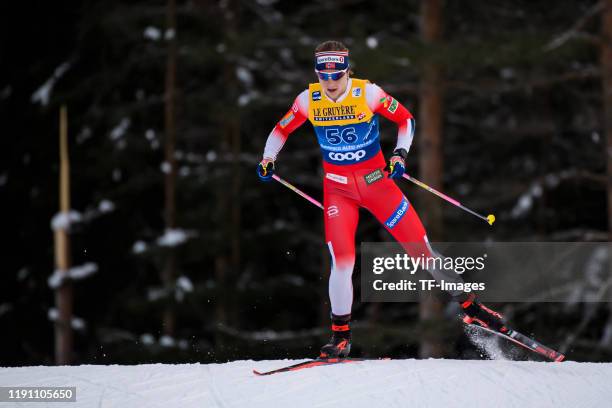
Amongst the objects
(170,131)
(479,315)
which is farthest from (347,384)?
(170,131)

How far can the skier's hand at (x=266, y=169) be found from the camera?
6.27 meters

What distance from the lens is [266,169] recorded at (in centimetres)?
629

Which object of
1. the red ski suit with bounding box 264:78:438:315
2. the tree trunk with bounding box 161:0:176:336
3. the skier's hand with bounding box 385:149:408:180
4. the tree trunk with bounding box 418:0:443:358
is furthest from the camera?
the tree trunk with bounding box 161:0:176:336

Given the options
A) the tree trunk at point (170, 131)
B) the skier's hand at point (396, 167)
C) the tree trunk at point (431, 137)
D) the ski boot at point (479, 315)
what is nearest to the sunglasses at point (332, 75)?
the skier's hand at point (396, 167)

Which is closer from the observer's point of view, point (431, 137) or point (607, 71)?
point (607, 71)

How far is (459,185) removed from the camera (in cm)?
1499

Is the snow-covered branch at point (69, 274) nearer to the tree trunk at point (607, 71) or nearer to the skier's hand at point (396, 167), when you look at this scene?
the tree trunk at point (607, 71)

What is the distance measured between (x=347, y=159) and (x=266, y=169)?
604 mm

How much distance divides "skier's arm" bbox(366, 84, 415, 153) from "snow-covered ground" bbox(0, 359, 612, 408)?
70.2 inches

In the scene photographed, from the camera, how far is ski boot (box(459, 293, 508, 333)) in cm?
652

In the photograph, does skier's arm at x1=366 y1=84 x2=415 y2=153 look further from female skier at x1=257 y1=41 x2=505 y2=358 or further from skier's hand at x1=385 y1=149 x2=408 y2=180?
skier's hand at x1=385 y1=149 x2=408 y2=180

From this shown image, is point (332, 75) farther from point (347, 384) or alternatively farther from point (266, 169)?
point (347, 384)

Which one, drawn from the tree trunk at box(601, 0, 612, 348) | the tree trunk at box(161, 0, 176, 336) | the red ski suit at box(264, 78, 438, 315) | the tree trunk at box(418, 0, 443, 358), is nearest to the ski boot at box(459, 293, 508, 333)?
the red ski suit at box(264, 78, 438, 315)

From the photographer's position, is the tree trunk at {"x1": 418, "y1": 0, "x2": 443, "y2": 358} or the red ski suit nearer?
the red ski suit
